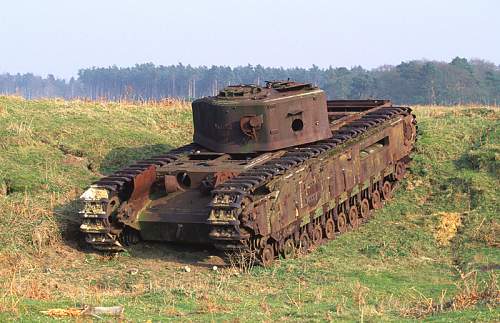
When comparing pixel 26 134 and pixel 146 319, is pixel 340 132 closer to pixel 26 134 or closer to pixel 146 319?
pixel 26 134

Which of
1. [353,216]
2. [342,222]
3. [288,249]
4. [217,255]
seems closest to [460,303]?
[288,249]

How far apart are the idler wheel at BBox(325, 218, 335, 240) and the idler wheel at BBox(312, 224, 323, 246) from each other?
185 mm

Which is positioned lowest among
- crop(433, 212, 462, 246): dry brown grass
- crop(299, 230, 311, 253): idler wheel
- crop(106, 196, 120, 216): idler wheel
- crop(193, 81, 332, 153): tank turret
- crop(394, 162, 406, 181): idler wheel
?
crop(433, 212, 462, 246): dry brown grass

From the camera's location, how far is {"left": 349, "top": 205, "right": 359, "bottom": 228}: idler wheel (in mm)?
18453

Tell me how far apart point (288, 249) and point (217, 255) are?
1.30 metres

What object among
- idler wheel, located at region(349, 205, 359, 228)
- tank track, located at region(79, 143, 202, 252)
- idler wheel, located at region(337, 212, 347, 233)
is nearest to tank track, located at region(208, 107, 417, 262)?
idler wheel, located at region(337, 212, 347, 233)

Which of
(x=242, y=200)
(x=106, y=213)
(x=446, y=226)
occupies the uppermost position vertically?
(x=242, y=200)

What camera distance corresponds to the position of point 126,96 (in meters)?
28.8

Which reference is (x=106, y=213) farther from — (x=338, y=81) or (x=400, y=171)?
(x=338, y=81)

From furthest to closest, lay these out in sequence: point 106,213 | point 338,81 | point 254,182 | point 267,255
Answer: point 338,81
point 106,213
point 267,255
point 254,182

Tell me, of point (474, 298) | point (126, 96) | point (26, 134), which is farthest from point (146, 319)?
point (126, 96)

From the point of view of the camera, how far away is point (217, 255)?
1527 cm

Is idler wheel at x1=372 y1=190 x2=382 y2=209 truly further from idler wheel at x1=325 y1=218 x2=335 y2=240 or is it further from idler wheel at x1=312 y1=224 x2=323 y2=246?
idler wheel at x1=312 y1=224 x2=323 y2=246

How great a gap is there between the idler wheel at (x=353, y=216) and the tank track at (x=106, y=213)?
492cm
